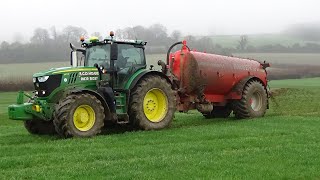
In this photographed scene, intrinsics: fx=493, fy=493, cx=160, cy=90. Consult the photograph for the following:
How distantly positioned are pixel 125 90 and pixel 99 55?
4.13ft

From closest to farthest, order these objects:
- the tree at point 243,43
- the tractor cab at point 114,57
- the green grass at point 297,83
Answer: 1. the tractor cab at point 114,57
2. the tree at point 243,43
3. the green grass at point 297,83

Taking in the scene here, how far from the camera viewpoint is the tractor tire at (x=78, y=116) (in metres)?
11.6

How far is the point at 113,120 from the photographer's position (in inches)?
504

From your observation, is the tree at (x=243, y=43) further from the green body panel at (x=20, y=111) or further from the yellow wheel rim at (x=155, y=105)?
the green body panel at (x=20, y=111)

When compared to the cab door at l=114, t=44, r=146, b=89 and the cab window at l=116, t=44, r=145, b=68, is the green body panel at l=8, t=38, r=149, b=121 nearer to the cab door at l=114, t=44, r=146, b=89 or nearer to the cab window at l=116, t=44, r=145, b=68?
the cab door at l=114, t=44, r=146, b=89

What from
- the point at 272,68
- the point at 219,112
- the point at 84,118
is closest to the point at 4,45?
the point at 272,68

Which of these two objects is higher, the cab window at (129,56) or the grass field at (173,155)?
the cab window at (129,56)

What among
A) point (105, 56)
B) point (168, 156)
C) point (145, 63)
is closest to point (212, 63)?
point (145, 63)

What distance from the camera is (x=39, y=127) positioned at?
13266 mm

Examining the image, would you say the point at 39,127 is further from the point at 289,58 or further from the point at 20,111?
the point at 289,58

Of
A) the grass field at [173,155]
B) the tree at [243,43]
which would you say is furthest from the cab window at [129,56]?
the tree at [243,43]

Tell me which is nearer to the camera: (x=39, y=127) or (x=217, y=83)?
(x=39, y=127)

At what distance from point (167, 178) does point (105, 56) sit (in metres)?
6.48

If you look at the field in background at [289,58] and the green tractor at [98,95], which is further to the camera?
the field in background at [289,58]
